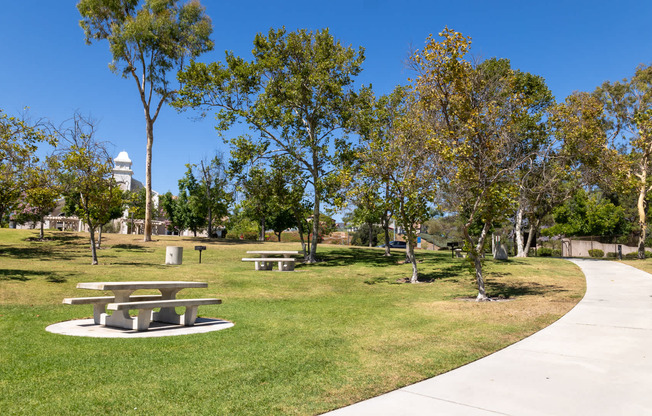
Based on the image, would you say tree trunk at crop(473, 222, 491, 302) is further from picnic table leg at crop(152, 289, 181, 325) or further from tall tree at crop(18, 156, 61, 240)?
tall tree at crop(18, 156, 61, 240)

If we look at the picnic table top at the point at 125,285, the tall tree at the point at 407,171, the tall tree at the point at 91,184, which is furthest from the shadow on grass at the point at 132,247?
the picnic table top at the point at 125,285

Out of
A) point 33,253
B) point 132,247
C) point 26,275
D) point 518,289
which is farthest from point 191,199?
point 518,289

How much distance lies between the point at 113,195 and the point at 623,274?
68.3ft

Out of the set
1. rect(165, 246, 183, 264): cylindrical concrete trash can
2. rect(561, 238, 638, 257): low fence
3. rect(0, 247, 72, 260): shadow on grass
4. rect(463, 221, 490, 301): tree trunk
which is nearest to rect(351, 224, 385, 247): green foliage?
rect(561, 238, 638, 257): low fence

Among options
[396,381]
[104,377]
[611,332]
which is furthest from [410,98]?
[104,377]

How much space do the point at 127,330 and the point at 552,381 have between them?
6.63m

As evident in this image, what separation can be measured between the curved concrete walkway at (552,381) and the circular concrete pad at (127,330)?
4399 mm

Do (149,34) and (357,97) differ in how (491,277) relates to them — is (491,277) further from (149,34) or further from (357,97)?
(149,34)

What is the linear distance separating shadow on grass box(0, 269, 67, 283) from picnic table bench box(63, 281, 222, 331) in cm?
637

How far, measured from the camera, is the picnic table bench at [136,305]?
774 centimetres

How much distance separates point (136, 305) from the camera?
24.8 feet

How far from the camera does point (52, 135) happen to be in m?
19.9

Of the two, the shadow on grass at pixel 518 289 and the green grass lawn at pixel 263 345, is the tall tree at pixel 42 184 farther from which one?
the shadow on grass at pixel 518 289

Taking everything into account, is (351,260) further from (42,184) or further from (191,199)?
(191,199)
